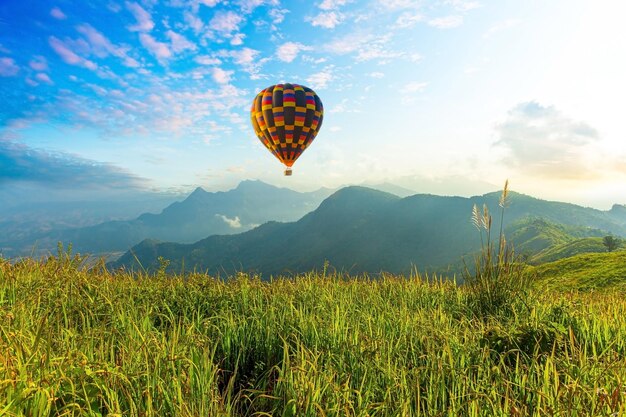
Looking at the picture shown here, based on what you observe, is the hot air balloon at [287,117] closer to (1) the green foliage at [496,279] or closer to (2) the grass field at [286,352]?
(2) the grass field at [286,352]

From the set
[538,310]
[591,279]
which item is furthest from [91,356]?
[591,279]

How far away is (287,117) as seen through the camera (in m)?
34.3

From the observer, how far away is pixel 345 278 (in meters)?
12.2

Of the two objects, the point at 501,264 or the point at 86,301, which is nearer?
the point at 86,301

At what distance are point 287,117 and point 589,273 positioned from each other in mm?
26364

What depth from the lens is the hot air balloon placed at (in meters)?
34.2

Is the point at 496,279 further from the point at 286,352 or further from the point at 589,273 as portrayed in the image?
the point at 589,273

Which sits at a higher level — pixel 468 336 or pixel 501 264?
pixel 501 264

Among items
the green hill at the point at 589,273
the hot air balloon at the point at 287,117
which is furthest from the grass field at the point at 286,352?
the hot air balloon at the point at 287,117

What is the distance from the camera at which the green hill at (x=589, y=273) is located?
20.2 metres

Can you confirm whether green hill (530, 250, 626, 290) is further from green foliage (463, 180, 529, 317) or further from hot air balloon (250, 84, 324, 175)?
hot air balloon (250, 84, 324, 175)

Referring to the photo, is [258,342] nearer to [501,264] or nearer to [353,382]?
[353,382]

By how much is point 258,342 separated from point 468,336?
3470mm

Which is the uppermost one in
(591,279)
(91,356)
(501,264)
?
(501,264)
